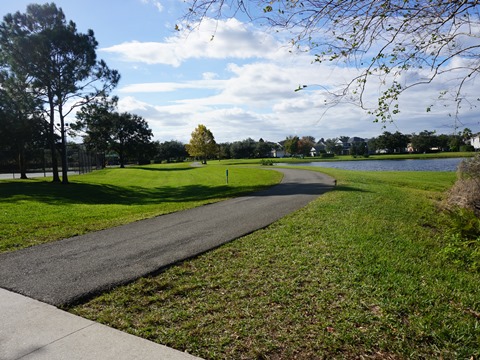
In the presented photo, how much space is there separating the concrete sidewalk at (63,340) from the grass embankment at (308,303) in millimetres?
168

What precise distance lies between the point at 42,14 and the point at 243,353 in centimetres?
2903

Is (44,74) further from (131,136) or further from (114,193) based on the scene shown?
(131,136)

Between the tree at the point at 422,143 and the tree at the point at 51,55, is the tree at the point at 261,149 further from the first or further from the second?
the tree at the point at 51,55

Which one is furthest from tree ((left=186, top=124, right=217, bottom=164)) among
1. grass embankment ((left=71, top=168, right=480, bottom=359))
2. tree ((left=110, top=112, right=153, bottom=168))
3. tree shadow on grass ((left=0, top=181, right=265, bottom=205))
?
grass embankment ((left=71, top=168, right=480, bottom=359))

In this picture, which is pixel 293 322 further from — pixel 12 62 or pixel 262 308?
pixel 12 62

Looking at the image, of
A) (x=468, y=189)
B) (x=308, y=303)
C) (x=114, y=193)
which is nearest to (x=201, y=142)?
(x=114, y=193)

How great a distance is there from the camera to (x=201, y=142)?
67.9 meters

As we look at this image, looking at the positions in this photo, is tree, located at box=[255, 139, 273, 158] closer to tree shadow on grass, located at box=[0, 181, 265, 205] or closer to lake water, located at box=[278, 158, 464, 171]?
lake water, located at box=[278, 158, 464, 171]

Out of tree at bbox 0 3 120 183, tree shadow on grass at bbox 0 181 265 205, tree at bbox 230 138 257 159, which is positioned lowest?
tree shadow on grass at bbox 0 181 265 205

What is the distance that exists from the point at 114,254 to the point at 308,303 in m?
4.18

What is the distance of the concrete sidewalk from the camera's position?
3430 mm

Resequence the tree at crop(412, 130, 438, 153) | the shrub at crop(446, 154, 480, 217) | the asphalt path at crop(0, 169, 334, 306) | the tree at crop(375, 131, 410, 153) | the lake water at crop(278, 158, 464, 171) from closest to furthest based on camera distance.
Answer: the asphalt path at crop(0, 169, 334, 306)
the shrub at crop(446, 154, 480, 217)
the lake water at crop(278, 158, 464, 171)
the tree at crop(412, 130, 438, 153)
the tree at crop(375, 131, 410, 153)

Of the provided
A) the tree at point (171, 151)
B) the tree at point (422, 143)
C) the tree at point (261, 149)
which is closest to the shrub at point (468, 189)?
the tree at point (422, 143)

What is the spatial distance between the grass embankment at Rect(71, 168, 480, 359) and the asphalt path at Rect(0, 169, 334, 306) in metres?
0.45
